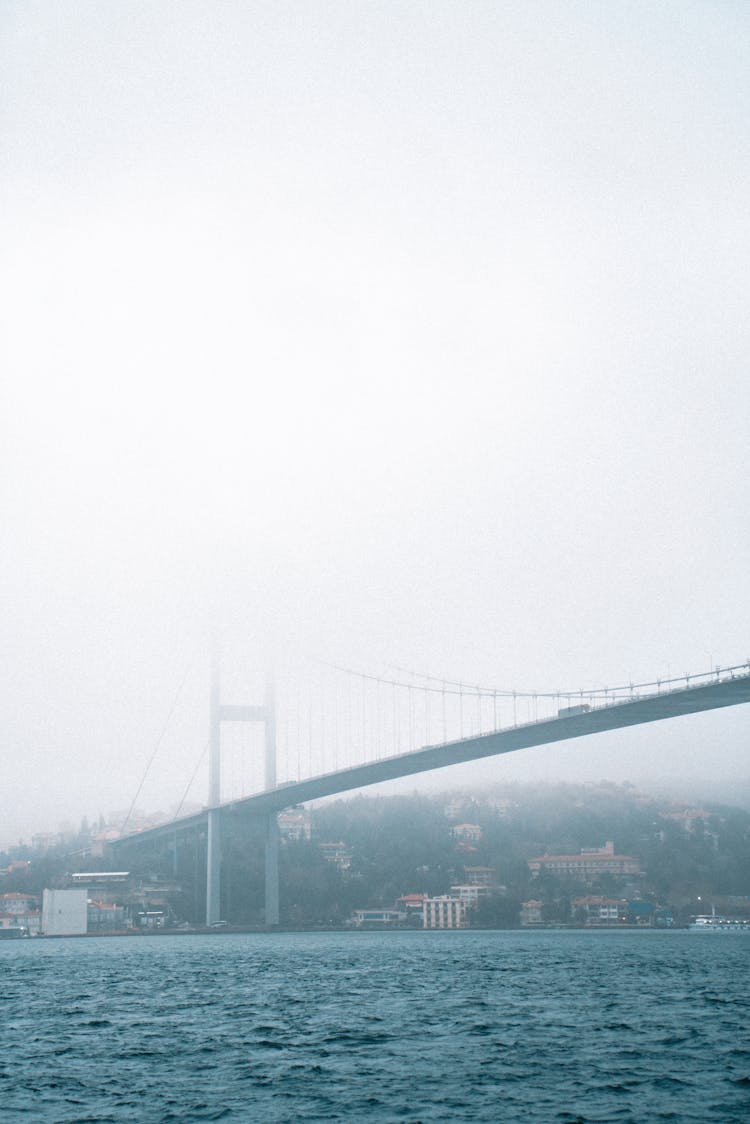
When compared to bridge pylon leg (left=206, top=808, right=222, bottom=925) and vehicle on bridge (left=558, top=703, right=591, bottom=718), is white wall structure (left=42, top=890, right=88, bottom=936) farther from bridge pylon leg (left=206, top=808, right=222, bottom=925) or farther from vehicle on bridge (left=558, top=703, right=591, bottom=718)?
vehicle on bridge (left=558, top=703, right=591, bottom=718)

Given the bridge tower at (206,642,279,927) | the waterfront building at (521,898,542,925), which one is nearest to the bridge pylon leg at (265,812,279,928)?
the bridge tower at (206,642,279,927)

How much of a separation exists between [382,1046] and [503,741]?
27.3 m

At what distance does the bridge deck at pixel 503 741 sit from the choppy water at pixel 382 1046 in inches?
322

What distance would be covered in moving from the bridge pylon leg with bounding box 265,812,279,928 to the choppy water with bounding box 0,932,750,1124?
2482 centimetres

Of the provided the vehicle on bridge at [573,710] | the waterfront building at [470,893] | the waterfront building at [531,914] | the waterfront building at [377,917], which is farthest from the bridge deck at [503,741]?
the waterfront building at [531,914]

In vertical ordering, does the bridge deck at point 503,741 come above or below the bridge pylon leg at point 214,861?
above

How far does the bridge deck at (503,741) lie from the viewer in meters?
35.7

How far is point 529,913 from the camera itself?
240 ft

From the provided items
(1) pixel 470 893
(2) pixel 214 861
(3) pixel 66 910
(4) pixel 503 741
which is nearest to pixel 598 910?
(1) pixel 470 893

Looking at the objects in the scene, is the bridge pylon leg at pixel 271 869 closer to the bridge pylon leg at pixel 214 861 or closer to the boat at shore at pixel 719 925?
the bridge pylon leg at pixel 214 861

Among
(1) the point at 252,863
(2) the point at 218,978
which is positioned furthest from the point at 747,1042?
(1) the point at 252,863

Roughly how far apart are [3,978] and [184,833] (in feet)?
113

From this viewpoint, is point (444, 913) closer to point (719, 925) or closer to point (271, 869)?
point (719, 925)

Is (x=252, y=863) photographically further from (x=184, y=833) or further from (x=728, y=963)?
(x=728, y=963)
